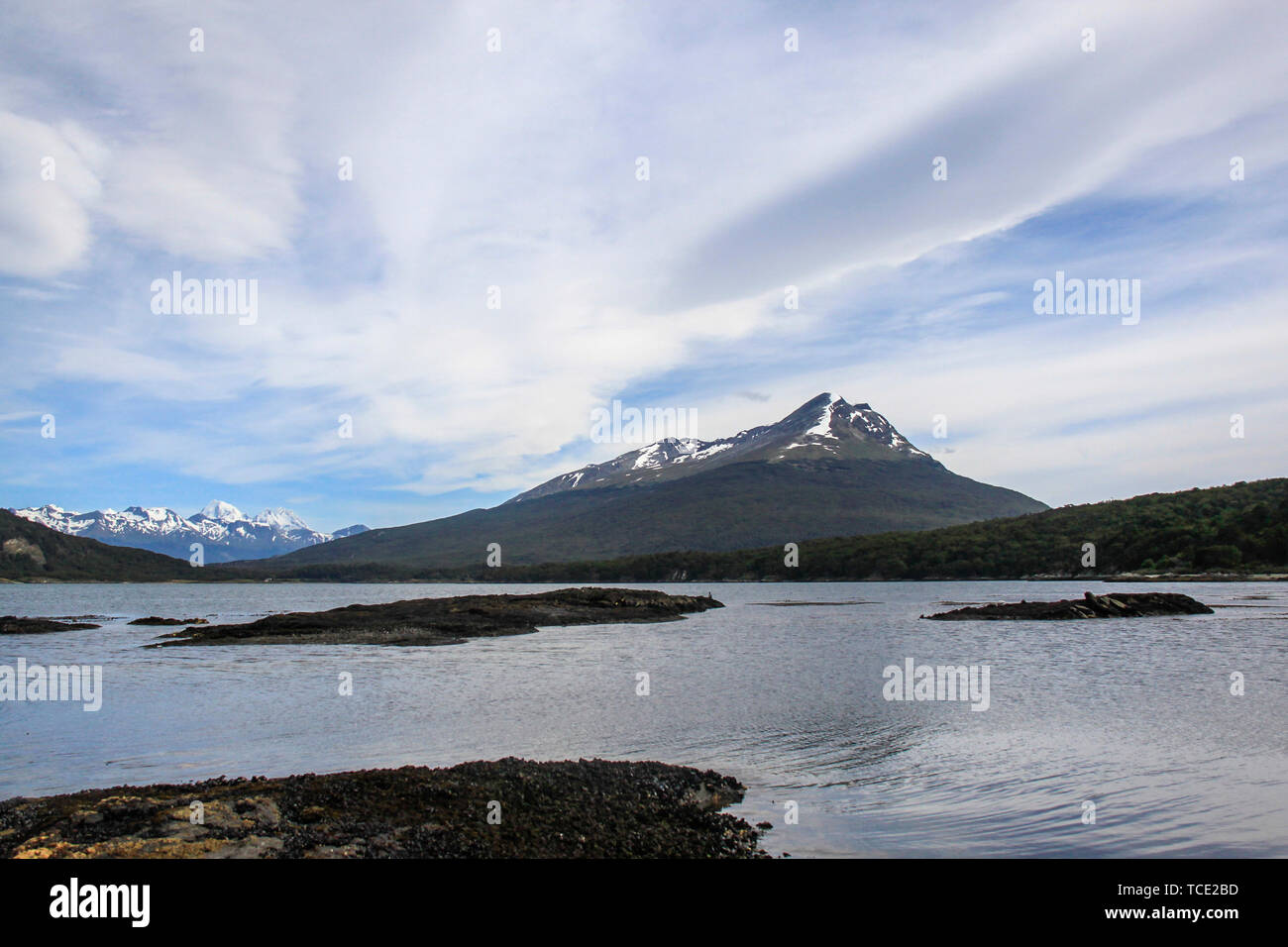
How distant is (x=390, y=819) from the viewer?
539 inches

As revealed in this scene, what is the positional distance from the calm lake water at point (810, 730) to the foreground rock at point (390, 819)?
76.2 inches

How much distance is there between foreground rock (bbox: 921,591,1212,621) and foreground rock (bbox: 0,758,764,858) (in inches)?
2670

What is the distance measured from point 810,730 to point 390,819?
14881 millimetres

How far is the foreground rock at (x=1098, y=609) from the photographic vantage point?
7631cm

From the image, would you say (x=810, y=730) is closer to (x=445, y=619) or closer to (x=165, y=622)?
(x=445, y=619)

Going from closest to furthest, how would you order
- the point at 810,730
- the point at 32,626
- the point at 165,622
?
the point at 810,730 < the point at 32,626 < the point at 165,622

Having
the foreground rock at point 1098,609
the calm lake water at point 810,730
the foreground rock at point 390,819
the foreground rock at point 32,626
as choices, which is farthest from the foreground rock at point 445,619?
the foreground rock at point 390,819

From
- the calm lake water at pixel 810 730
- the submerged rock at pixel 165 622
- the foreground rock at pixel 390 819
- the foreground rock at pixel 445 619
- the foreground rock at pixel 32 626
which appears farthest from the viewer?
the submerged rock at pixel 165 622

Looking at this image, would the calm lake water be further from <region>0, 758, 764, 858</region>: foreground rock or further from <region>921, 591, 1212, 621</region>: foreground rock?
<region>921, 591, 1212, 621</region>: foreground rock

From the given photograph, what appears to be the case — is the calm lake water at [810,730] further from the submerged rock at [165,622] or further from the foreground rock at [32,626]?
the submerged rock at [165,622]

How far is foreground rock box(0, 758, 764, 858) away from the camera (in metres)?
12.3

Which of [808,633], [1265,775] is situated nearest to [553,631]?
[808,633]

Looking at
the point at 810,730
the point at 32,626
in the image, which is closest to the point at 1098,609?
the point at 810,730
